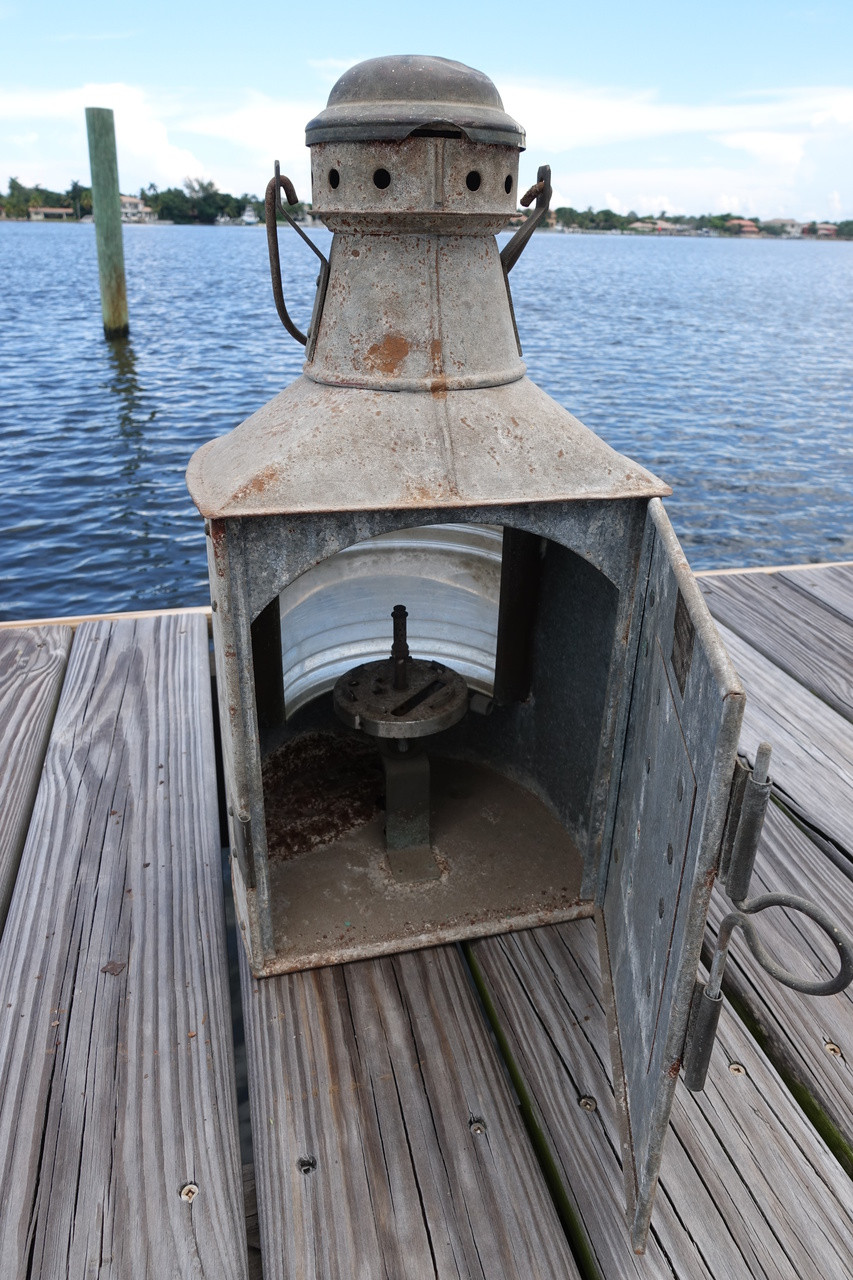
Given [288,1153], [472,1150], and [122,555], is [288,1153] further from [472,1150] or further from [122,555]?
[122,555]

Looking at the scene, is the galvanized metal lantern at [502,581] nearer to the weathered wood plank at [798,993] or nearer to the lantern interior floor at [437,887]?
the lantern interior floor at [437,887]

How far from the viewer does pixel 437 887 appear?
3.16 metres

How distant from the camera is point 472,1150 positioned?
7.70 feet

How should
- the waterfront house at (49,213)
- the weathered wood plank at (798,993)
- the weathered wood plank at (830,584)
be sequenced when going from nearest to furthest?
the weathered wood plank at (798,993)
the weathered wood plank at (830,584)
the waterfront house at (49,213)

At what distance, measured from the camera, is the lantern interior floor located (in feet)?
9.64

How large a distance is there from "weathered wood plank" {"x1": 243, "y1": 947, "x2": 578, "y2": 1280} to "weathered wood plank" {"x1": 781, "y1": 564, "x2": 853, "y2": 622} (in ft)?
11.5

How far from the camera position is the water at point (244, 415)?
1126 cm

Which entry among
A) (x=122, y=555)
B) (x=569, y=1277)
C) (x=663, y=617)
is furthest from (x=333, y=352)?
(x=122, y=555)

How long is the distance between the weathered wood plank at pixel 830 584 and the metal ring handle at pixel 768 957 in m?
3.80

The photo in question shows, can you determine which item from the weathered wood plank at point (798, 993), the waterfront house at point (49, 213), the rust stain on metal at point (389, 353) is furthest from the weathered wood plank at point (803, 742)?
the waterfront house at point (49, 213)

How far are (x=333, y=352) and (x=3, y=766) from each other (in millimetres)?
2341

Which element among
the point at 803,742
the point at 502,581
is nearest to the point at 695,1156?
the point at 502,581

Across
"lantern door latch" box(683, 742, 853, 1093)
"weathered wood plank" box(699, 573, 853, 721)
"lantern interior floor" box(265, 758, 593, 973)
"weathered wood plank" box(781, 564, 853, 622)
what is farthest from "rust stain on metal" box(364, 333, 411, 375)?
"weathered wood plank" box(781, 564, 853, 622)

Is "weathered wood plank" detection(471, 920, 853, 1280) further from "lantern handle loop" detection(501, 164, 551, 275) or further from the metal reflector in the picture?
"lantern handle loop" detection(501, 164, 551, 275)
